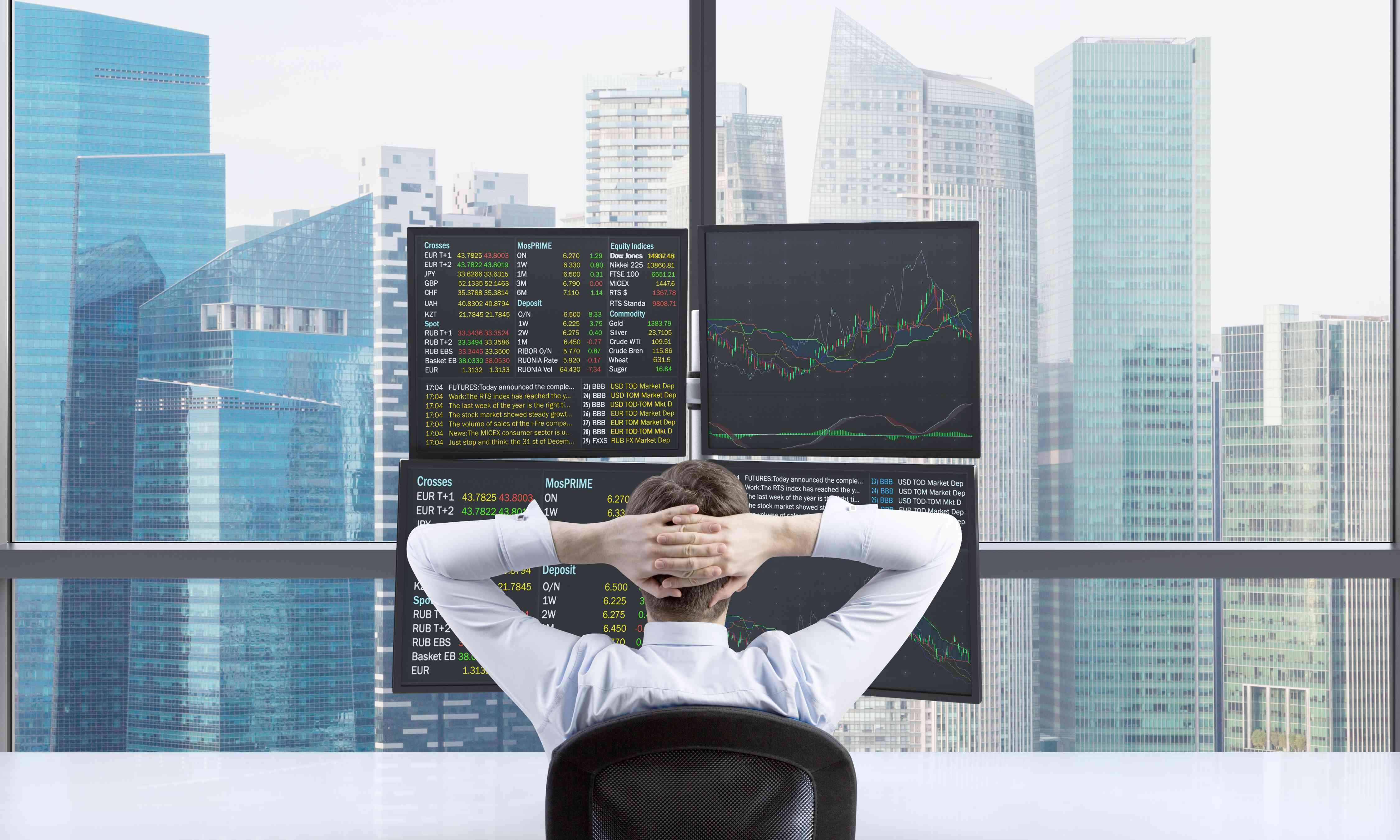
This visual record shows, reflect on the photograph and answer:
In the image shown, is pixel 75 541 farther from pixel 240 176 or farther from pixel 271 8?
pixel 271 8

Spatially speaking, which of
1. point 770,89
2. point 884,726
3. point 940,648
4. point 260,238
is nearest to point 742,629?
point 940,648

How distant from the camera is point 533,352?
5.66 feet

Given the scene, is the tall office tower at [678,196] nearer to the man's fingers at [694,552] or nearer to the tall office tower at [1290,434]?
the man's fingers at [694,552]

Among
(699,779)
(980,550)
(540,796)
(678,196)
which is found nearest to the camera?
(699,779)

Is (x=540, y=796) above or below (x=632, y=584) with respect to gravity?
below

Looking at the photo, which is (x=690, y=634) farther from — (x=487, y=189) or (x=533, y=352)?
(x=487, y=189)

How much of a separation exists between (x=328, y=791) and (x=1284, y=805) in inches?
66.3

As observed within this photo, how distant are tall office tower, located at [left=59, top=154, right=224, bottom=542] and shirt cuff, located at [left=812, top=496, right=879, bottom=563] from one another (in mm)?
2087

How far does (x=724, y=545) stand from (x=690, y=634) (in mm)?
116

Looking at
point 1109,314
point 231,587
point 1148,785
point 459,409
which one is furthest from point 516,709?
point 1109,314

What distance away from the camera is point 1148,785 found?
1568mm

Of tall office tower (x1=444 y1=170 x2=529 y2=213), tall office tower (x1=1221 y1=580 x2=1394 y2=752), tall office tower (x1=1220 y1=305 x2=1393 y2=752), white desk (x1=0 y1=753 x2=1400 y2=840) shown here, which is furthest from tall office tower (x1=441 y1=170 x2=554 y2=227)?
tall office tower (x1=1221 y1=580 x2=1394 y2=752)

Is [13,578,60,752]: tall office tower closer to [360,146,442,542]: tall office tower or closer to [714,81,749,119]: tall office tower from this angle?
[360,146,442,542]: tall office tower

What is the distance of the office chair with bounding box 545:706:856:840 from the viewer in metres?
0.85
